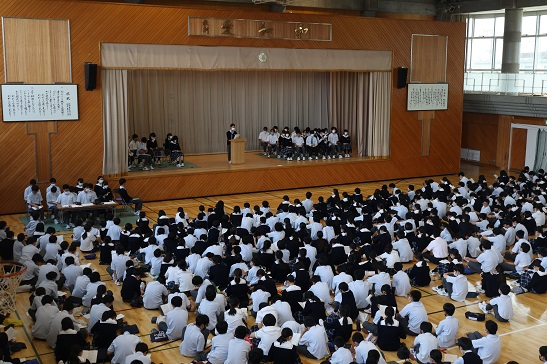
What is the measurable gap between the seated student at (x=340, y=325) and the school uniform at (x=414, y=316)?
3.20 feet

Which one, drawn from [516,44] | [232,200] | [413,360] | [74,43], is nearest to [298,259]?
[413,360]

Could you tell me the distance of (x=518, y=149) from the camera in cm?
2644

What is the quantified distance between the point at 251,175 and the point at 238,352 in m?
12.9

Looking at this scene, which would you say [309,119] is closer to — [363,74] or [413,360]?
[363,74]

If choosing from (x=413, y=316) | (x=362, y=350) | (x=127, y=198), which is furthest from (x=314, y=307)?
(x=127, y=198)


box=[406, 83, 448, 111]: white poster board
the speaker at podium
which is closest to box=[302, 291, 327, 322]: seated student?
the speaker at podium

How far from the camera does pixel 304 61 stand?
69.9 ft

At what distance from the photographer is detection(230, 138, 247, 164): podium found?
71.4 ft

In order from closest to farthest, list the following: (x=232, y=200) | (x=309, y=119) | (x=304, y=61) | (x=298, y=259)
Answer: (x=298, y=259), (x=232, y=200), (x=304, y=61), (x=309, y=119)

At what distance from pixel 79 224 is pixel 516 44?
22159 mm

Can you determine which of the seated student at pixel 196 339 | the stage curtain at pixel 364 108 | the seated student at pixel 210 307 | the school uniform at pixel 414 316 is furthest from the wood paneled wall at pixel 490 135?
the seated student at pixel 196 339

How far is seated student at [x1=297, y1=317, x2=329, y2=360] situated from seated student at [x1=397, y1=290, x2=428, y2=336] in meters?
1.47

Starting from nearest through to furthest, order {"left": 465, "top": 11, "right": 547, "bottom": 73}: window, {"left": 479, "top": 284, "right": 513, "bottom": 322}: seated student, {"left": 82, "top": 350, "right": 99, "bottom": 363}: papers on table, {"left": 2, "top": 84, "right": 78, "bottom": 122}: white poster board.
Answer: {"left": 82, "top": 350, "right": 99, "bottom": 363}: papers on table → {"left": 479, "top": 284, "right": 513, "bottom": 322}: seated student → {"left": 2, "top": 84, "right": 78, "bottom": 122}: white poster board → {"left": 465, "top": 11, "right": 547, "bottom": 73}: window

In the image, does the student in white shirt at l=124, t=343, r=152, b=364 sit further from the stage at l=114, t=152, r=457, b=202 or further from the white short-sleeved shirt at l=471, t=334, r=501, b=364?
the stage at l=114, t=152, r=457, b=202
